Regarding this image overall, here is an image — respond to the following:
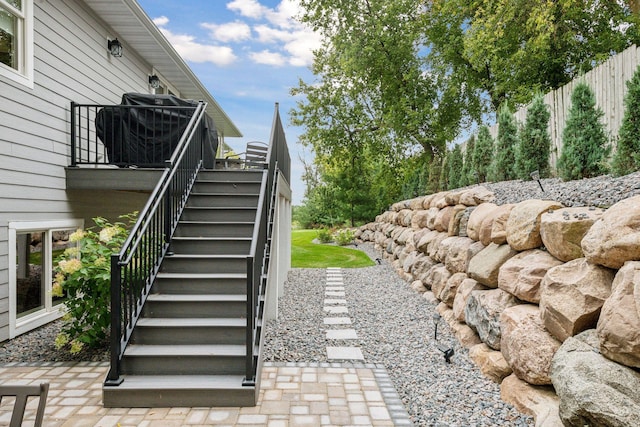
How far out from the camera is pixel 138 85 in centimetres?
798

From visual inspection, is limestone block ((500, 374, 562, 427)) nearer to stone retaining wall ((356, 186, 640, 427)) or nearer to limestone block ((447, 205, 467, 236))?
stone retaining wall ((356, 186, 640, 427))

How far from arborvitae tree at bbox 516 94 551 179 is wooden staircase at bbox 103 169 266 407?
13.8 feet

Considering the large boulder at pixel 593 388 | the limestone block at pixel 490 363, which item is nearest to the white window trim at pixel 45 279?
the limestone block at pixel 490 363

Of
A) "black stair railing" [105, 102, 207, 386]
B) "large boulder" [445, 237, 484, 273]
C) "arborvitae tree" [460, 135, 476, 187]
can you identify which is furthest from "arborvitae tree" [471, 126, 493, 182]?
"black stair railing" [105, 102, 207, 386]

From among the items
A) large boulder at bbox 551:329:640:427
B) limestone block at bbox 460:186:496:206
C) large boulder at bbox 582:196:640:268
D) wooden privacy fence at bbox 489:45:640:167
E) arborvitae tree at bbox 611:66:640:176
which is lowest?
large boulder at bbox 551:329:640:427

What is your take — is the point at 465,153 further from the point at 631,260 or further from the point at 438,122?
the point at 631,260

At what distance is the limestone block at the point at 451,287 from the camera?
5188 mm

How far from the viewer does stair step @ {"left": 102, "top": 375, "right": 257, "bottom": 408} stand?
9.86ft

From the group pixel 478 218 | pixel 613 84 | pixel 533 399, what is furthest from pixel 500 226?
pixel 613 84

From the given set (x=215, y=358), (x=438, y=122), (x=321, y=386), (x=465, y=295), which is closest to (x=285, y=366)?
(x=321, y=386)

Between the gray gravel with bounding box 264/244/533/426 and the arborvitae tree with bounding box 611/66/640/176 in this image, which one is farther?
the arborvitae tree with bounding box 611/66/640/176

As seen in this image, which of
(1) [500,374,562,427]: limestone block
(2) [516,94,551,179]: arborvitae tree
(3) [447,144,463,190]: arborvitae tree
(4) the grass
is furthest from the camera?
(4) the grass

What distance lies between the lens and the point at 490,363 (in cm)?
350

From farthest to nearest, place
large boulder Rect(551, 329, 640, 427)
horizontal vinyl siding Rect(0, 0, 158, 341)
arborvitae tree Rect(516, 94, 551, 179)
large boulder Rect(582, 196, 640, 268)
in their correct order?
arborvitae tree Rect(516, 94, 551, 179), horizontal vinyl siding Rect(0, 0, 158, 341), large boulder Rect(582, 196, 640, 268), large boulder Rect(551, 329, 640, 427)
